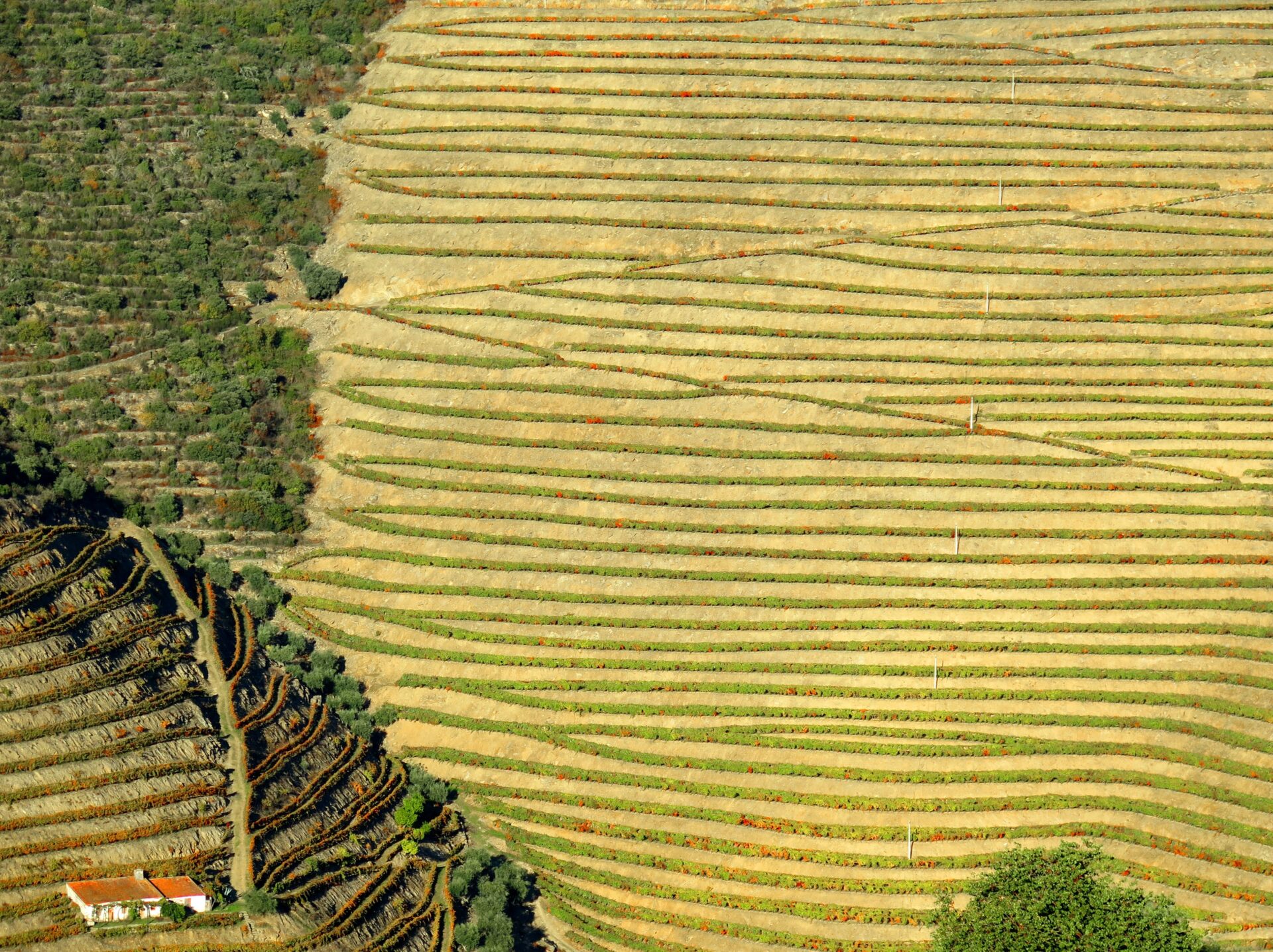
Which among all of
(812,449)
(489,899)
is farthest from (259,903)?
(812,449)

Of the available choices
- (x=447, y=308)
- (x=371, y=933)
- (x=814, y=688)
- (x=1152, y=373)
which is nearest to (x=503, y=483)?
(x=447, y=308)

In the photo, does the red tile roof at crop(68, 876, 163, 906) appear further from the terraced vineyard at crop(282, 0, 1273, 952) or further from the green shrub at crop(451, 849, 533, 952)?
the terraced vineyard at crop(282, 0, 1273, 952)

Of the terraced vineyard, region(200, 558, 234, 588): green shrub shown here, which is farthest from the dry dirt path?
the terraced vineyard

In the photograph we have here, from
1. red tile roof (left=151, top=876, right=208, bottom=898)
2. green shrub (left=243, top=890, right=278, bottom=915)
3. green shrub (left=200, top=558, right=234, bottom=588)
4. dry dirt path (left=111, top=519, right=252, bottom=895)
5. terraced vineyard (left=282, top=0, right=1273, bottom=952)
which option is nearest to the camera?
red tile roof (left=151, top=876, right=208, bottom=898)

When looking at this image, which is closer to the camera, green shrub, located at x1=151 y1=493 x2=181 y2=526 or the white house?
the white house

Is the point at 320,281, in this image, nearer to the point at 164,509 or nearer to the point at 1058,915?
the point at 164,509

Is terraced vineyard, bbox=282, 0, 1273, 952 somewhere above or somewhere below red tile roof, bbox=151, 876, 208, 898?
above

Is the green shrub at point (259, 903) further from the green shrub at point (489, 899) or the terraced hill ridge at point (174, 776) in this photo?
the green shrub at point (489, 899)
